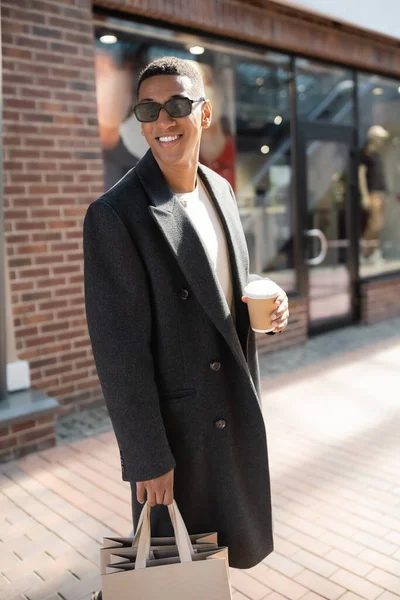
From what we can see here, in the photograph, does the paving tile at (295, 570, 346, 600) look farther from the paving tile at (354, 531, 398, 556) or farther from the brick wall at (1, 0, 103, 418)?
the brick wall at (1, 0, 103, 418)

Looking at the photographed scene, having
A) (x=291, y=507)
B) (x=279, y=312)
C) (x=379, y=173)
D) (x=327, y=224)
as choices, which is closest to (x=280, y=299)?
(x=279, y=312)

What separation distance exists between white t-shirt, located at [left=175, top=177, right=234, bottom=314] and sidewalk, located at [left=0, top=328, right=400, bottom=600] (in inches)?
55.2

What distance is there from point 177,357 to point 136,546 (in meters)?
0.58

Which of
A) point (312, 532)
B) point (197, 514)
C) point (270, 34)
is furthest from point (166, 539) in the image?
point (270, 34)

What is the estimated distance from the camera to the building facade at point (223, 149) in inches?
173

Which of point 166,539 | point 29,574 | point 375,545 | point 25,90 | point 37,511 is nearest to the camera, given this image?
point 166,539

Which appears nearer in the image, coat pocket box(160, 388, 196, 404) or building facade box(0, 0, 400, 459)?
coat pocket box(160, 388, 196, 404)

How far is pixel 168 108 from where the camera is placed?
1.80 metres

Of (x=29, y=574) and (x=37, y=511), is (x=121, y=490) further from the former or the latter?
(x=29, y=574)

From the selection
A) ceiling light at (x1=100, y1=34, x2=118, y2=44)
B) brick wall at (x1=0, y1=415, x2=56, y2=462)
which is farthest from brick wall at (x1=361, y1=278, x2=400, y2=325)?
brick wall at (x1=0, y1=415, x2=56, y2=462)

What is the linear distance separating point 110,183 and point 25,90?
1098mm

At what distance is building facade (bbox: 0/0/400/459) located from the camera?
4387mm

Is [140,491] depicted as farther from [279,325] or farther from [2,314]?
[2,314]

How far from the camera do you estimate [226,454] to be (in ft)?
6.52
